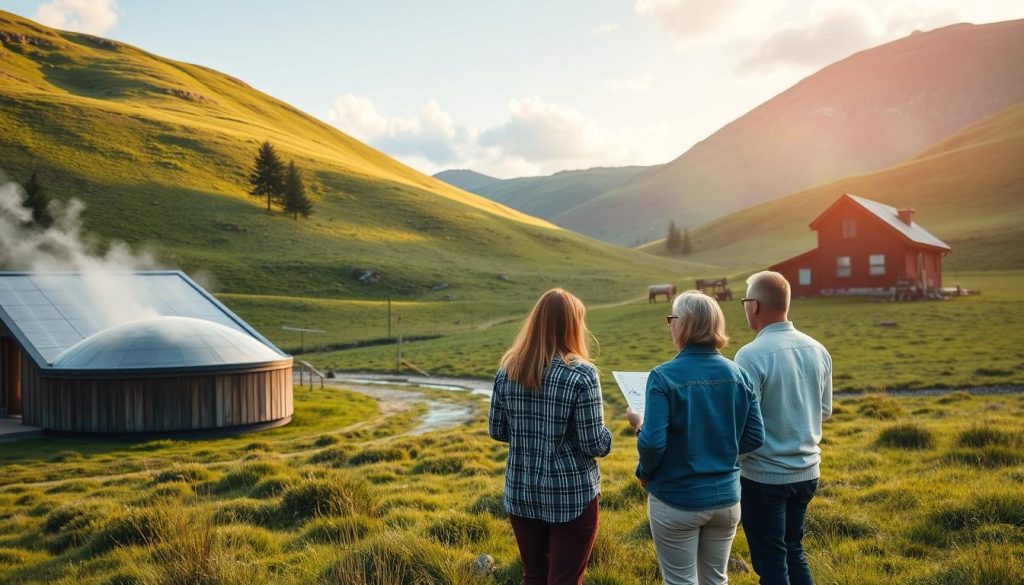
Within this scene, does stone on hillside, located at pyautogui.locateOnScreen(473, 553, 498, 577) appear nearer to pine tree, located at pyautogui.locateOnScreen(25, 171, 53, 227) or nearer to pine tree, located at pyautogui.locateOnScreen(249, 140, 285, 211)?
pine tree, located at pyautogui.locateOnScreen(25, 171, 53, 227)

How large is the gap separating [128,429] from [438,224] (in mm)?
82658

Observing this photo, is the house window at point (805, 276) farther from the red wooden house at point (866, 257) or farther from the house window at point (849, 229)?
the house window at point (849, 229)

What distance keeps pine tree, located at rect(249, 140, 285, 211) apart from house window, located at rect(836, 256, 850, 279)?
64.7m

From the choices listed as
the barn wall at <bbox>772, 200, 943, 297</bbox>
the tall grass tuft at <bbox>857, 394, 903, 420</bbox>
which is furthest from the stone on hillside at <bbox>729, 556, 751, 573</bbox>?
the barn wall at <bbox>772, 200, 943, 297</bbox>

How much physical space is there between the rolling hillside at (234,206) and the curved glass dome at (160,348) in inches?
1700

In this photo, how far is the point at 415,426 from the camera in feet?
68.1

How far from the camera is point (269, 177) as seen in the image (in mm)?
87875

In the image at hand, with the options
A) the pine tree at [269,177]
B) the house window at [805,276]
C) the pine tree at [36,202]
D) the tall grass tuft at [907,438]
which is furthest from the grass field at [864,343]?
the pine tree at [269,177]

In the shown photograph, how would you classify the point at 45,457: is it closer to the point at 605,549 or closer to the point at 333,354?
the point at 605,549

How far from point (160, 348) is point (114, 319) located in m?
5.46

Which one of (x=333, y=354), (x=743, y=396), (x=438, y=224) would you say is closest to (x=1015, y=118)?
(x=438, y=224)

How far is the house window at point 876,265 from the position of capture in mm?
48344

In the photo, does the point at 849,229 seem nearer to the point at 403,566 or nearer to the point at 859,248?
the point at 859,248

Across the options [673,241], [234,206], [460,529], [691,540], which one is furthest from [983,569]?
[673,241]
